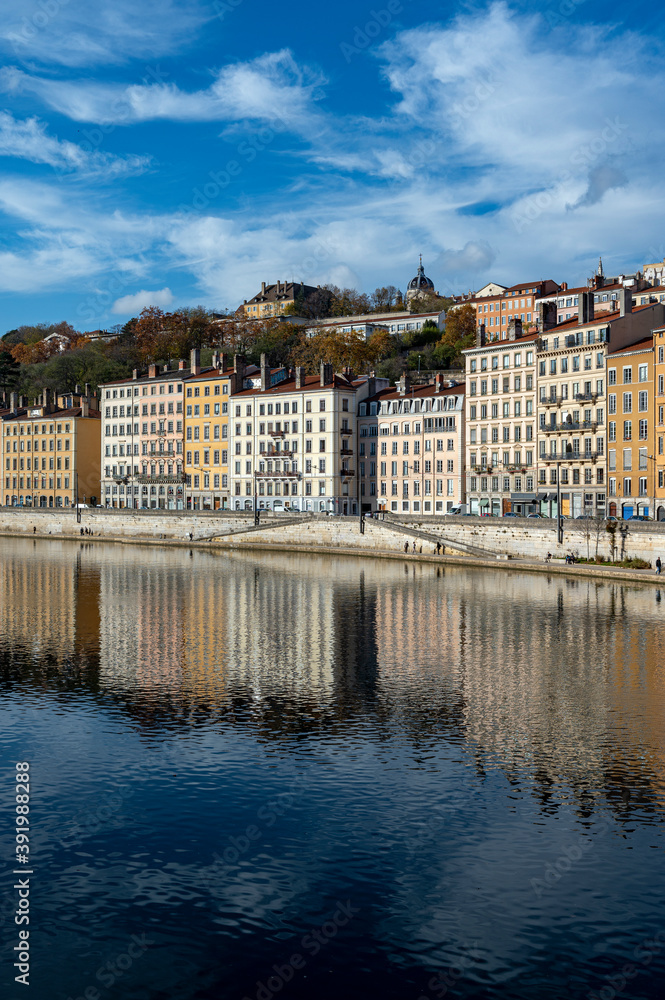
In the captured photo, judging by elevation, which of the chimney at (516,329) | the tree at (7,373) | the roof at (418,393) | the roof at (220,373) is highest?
the tree at (7,373)

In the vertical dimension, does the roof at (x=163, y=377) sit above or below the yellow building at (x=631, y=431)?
above

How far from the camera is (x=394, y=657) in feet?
130

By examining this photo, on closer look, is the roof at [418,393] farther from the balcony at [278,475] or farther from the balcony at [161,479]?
the balcony at [161,479]

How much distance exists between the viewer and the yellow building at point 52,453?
451ft

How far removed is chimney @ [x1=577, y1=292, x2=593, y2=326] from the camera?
86.7 m

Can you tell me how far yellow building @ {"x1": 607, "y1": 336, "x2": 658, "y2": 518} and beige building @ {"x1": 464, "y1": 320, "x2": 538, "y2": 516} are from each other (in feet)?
36.9

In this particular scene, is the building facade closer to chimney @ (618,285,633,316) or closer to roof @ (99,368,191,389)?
roof @ (99,368,191,389)

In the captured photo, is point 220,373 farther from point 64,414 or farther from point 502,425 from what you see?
point 502,425

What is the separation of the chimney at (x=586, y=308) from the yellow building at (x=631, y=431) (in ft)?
16.7

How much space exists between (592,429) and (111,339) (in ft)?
377

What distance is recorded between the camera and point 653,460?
78.1 metres

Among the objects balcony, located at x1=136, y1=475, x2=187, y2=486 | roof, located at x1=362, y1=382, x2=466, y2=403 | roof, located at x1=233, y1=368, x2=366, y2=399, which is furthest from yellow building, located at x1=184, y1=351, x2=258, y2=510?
roof, located at x1=362, y1=382, x2=466, y2=403

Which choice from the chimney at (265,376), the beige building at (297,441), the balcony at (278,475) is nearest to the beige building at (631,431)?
the beige building at (297,441)

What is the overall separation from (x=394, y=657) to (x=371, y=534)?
48764 mm
